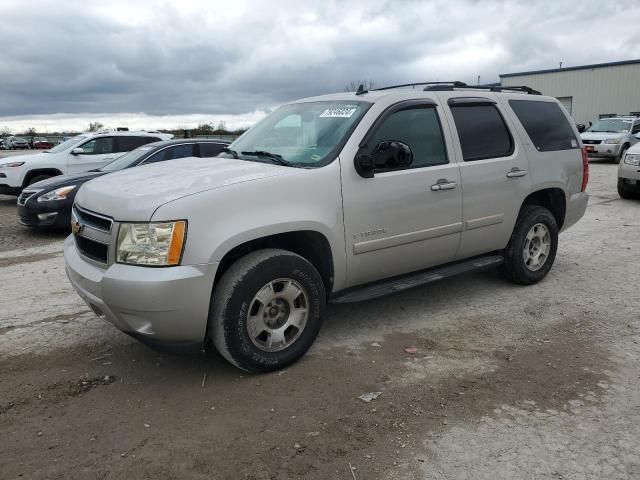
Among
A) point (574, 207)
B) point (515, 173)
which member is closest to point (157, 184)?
point (515, 173)

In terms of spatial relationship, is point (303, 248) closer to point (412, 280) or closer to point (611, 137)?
point (412, 280)

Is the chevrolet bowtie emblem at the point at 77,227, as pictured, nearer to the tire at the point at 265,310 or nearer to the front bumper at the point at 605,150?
the tire at the point at 265,310

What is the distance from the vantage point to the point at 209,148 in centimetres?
959

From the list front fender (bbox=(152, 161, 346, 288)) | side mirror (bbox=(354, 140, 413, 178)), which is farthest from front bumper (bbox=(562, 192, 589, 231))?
front fender (bbox=(152, 161, 346, 288))

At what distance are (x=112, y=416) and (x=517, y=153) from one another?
408cm

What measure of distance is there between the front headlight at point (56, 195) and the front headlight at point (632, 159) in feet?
34.2

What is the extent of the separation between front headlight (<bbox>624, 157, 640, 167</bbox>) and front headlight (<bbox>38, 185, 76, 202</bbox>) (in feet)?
34.2

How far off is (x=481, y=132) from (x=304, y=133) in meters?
1.67

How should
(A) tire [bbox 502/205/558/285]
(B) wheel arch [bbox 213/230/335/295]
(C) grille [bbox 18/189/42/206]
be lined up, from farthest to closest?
(C) grille [bbox 18/189/42/206]
(A) tire [bbox 502/205/558/285]
(B) wheel arch [bbox 213/230/335/295]

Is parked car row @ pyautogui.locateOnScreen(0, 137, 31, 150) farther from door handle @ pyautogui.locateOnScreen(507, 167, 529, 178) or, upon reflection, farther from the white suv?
door handle @ pyautogui.locateOnScreen(507, 167, 529, 178)

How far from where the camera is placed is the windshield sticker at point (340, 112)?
4266 mm

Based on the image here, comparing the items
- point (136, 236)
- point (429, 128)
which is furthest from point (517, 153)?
point (136, 236)

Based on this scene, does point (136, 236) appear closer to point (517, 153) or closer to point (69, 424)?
point (69, 424)

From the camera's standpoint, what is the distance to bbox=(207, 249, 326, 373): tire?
340cm
